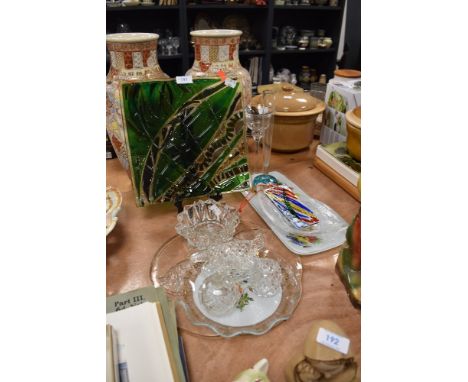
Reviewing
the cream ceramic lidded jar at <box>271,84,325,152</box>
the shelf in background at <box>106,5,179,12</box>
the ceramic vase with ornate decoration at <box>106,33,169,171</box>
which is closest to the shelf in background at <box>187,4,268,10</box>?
the shelf in background at <box>106,5,179,12</box>

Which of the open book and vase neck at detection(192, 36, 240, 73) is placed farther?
vase neck at detection(192, 36, 240, 73)

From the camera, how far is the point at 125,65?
823mm

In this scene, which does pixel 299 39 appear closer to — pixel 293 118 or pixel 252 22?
pixel 252 22

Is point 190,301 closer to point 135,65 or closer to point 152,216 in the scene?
point 152,216

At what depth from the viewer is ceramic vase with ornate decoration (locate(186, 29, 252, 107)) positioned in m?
0.86

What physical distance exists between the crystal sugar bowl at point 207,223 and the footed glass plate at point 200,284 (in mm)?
22

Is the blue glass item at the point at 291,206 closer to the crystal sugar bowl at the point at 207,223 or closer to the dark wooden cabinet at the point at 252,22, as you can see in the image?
the crystal sugar bowl at the point at 207,223

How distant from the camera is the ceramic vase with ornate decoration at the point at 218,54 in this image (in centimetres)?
86

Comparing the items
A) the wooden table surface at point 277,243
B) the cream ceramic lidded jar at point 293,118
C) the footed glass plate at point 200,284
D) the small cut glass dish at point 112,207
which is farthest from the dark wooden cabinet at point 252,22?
the footed glass plate at point 200,284

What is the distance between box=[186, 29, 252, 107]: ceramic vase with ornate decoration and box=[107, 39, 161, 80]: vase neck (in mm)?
113

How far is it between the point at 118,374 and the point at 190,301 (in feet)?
0.52

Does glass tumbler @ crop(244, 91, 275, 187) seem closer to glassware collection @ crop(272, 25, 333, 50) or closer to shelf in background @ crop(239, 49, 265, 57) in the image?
shelf in background @ crop(239, 49, 265, 57)

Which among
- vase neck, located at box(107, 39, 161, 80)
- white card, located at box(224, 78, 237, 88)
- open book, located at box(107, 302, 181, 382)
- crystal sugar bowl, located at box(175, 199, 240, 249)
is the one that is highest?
vase neck, located at box(107, 39, 161, 80)

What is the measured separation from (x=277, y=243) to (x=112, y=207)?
375 mm
